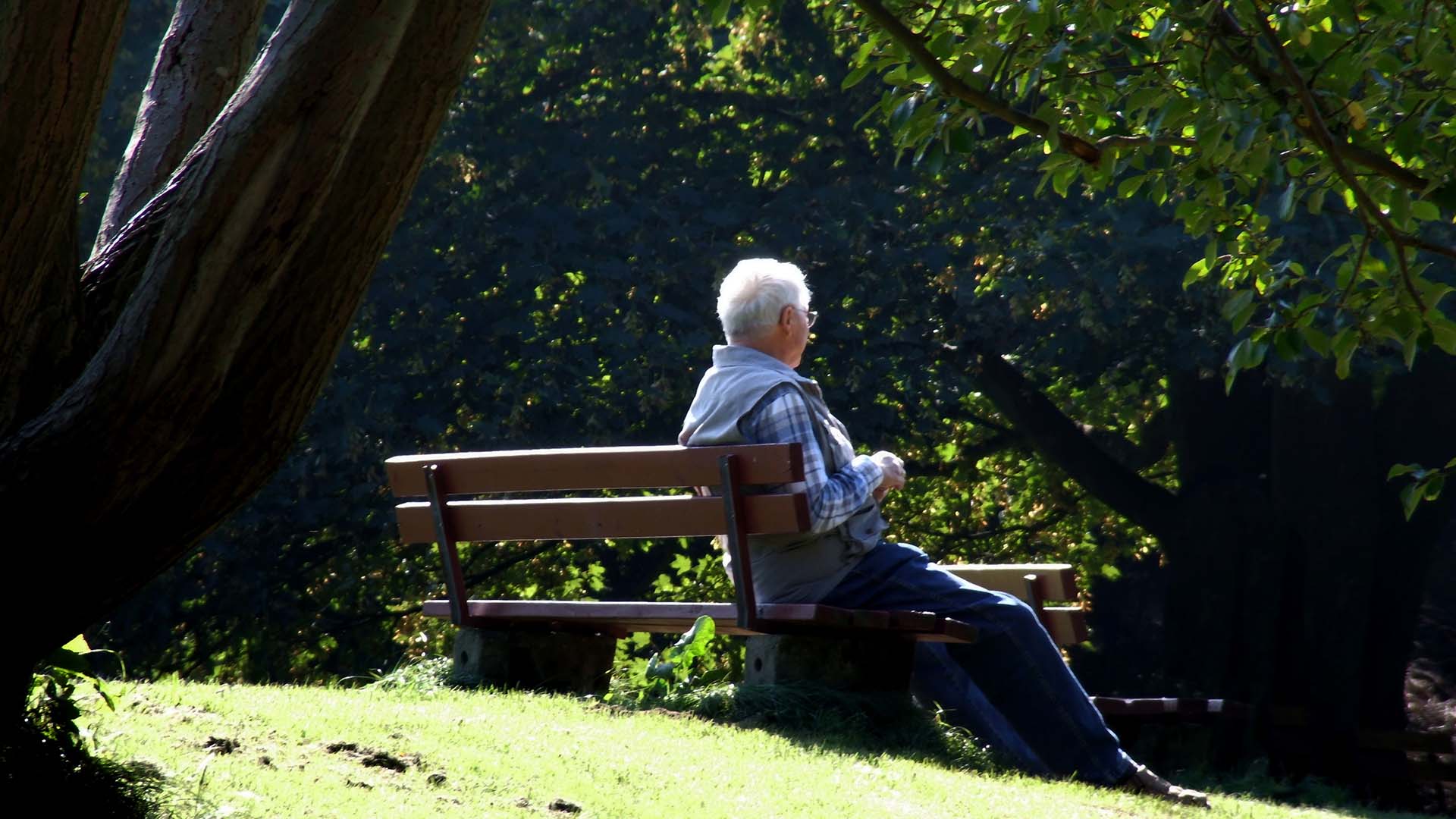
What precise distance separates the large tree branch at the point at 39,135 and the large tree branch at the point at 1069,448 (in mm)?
12406

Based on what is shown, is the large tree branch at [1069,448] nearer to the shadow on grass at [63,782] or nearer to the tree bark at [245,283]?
the shadow on grass at [63,782]

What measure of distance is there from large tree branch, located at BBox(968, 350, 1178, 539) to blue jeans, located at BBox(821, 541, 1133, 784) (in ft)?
30.3

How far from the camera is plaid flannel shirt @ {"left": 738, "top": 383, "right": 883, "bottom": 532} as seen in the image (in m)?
5.86

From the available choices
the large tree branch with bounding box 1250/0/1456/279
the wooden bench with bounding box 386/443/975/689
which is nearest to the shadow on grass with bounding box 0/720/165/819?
the wooden bench with bounding box 386/443/975/689

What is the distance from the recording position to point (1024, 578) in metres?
7.56

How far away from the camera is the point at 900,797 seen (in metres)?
4.81

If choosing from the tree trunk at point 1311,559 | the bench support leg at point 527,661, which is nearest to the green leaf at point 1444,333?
the bench support leg at point 527,661

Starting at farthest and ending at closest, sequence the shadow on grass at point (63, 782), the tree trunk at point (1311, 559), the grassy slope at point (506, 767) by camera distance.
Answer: the tree trunk at point (1311, 559) < the grassy slope at point (506, 767) < the shadow on grass at point (63, 782)

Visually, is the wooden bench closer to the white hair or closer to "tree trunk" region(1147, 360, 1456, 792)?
the white hair

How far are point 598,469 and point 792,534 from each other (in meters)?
0.73

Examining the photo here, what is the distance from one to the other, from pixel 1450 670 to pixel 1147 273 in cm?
541

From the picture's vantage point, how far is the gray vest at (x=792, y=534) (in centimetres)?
608

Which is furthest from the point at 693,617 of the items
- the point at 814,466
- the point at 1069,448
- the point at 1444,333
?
the point at 1069,448

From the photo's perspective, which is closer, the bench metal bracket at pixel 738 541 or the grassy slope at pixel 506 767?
the grassy slope at pixel 506 767
